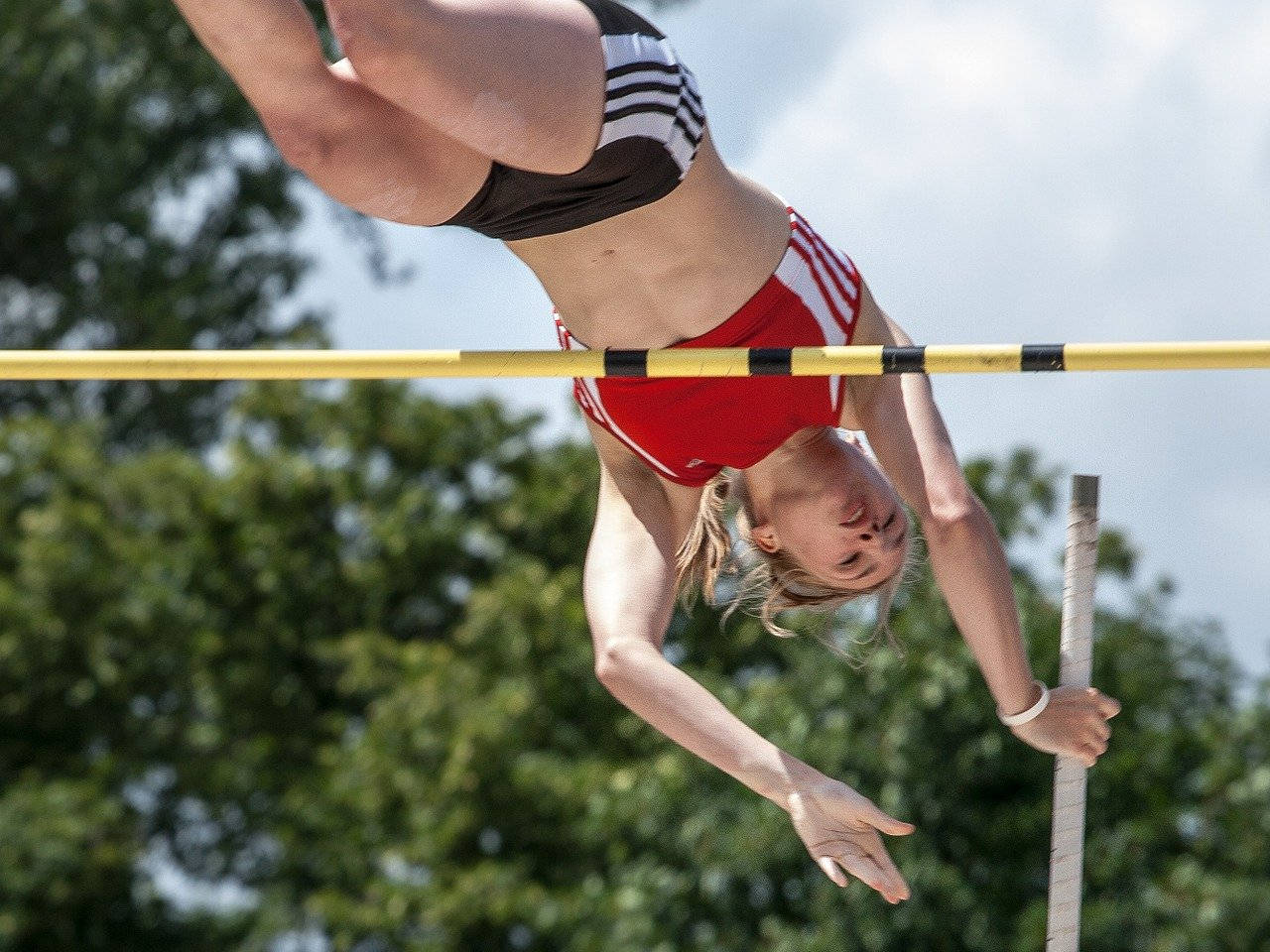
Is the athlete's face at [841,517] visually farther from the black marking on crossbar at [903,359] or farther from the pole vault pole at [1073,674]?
the black marking on crossbar at [903,359]

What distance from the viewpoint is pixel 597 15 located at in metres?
3.14

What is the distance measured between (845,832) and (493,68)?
4.63 feet

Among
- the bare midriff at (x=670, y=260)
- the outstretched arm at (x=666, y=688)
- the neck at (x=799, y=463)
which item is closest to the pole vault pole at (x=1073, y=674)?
the neck at (x=799, y=463)

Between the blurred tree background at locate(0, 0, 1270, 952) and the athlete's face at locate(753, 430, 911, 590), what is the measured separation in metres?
3.31

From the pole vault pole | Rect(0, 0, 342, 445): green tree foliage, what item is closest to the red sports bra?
the pole vault pole

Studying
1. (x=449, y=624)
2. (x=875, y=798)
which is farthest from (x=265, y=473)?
(x=875, y=798)

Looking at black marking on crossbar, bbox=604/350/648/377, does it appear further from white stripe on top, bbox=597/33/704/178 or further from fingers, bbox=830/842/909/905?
fingers, bbox=830/842/909/905

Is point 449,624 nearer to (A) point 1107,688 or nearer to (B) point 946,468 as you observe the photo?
(A) point 1107,688

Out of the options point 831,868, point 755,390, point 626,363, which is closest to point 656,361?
point 626,363

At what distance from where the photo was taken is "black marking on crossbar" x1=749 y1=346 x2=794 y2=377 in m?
3.37

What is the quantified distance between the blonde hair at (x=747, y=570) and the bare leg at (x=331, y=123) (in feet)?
3.43

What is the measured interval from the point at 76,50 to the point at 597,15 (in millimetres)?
11133

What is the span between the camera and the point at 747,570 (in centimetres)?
430

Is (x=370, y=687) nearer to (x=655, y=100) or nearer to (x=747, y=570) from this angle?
(x=747, y=570)
